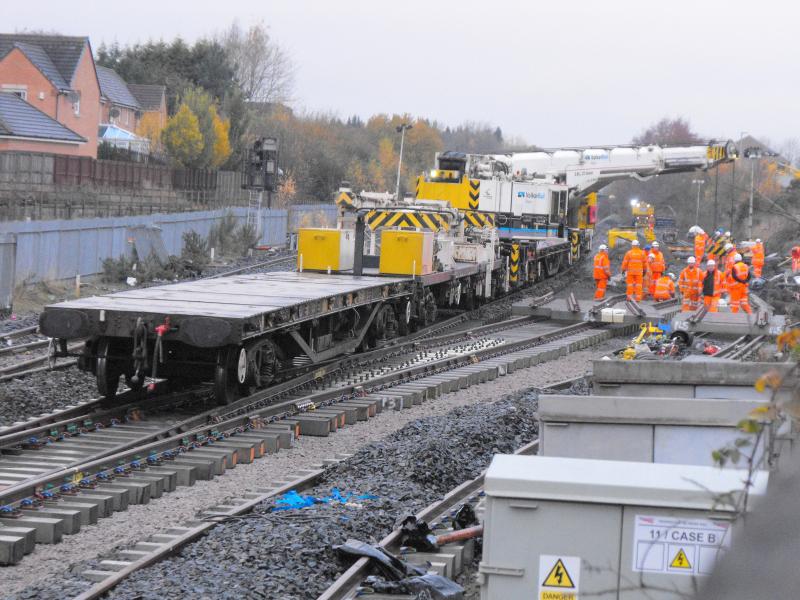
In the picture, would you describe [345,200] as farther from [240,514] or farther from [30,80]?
[30,80]

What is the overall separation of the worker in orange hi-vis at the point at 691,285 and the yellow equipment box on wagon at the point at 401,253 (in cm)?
753

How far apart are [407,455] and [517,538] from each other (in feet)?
17.6

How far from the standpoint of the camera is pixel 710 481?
17.4 feet

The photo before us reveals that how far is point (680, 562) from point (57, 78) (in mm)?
49828

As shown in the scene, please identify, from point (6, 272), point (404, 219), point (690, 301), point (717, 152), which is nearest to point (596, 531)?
point (404, 219)

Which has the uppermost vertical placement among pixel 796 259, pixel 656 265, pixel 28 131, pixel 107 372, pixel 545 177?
pixel 28 131

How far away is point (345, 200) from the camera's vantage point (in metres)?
21.5

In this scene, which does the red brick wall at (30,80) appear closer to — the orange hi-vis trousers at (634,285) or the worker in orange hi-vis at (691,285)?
the orange hi-vis trousers at (634,285)

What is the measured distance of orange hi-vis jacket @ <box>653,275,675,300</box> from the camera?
1086 inches

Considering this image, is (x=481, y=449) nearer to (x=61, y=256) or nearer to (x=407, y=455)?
(x=407, y=455)

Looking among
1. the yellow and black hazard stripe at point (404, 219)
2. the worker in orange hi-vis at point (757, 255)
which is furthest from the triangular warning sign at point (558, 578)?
the worker in orange hi-vis at point (757, 255)

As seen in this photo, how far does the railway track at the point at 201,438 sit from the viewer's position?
29.0ft

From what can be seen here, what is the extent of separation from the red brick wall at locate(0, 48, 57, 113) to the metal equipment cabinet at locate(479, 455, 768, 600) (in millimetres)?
48211

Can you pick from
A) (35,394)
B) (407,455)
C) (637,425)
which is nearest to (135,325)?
(35,394)
